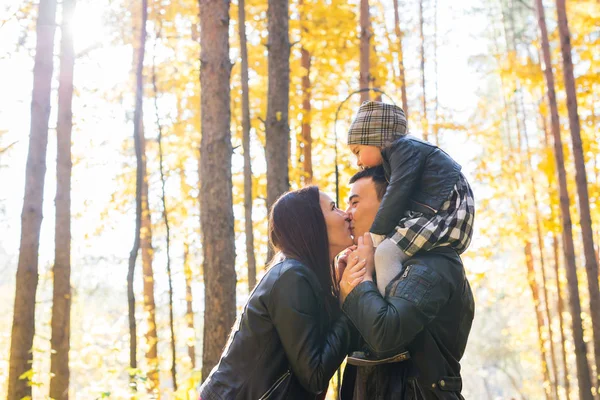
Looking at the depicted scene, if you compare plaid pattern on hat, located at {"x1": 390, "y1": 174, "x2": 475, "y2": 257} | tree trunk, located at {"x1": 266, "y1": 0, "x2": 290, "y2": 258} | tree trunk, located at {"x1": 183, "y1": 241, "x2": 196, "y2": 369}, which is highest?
tree trunk, located at {"x1": 266, "y1": 0, "x2": 290, "y2": 258}

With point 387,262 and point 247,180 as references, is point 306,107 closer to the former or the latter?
point 247,180

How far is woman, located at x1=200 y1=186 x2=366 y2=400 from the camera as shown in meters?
2.47

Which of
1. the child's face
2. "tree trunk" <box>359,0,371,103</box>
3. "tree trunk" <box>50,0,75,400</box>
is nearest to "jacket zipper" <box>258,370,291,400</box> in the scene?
the child's face

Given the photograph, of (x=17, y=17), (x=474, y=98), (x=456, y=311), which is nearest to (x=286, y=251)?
(x=456, y=311)

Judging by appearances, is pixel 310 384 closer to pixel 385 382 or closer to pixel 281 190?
pixel 385 382

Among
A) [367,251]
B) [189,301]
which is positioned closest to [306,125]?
[189,301]

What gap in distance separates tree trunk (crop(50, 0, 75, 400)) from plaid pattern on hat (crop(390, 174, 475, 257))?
6.15 m

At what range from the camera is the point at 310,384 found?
2.47 meters

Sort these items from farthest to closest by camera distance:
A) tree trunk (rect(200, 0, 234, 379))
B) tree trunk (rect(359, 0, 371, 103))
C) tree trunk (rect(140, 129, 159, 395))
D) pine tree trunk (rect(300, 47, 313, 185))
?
tree trunk (rect(140, 129, 159, 395)), pine tree trunk (rect(300, 47, 313, 185)), tree trunk (rect(359, 0, 371, 103)), tree trunk (rect(200, 0, 234, 379))

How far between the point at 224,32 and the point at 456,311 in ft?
13.6

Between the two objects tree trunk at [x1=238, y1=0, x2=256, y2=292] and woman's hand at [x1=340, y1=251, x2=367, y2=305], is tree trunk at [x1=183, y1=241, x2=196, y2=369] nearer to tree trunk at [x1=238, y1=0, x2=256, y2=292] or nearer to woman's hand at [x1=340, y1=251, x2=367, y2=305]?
tree trunk at [x1=238, y1=0, x2=256, y2=292]

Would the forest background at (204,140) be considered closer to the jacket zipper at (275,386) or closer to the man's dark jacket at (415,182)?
the man's dark jacket at (415,182)

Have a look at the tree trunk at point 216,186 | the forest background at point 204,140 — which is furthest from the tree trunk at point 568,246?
the tree trunk at point 216,186

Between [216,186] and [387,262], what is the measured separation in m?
3.43
